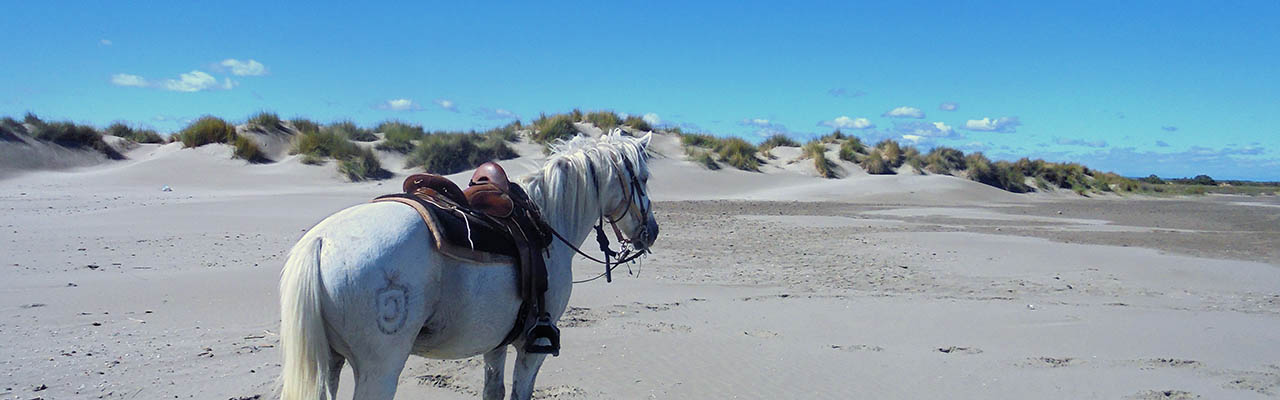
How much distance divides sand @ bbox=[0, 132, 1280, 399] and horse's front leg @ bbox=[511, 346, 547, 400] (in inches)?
54.7

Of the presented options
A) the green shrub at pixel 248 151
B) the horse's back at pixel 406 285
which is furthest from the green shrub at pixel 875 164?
the horse's back at pixel 406 285

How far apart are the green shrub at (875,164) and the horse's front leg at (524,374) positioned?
28.8 meters

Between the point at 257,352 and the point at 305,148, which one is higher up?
the point at 305,148

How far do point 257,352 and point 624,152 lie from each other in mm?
3337

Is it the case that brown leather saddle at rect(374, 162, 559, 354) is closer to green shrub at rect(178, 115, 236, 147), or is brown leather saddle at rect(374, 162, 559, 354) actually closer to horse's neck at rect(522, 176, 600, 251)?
horse's neck at rect(522, 176, 600, 251)

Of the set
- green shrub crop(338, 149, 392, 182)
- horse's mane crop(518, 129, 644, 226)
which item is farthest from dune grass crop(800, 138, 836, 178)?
horse's mane crop(518, 129, 644, 226)

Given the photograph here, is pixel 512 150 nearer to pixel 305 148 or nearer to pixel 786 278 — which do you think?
pixel 305 148

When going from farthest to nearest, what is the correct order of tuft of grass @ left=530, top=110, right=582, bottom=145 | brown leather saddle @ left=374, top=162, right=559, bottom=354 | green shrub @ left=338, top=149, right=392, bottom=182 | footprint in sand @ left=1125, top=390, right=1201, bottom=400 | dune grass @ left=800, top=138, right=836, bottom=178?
dune grass @ left=800, top=138, right=836, bottom=178 < tuft of grass @ left=530, top=110, right=582, bottom=145 < green shrub @ left=338, top=149, right=392, bottom=182 < footprint in sand @ left=1125, top=390, right=1201, bottom=400 < brown leather saddle @ left=374, top=162, right=559, bottom=354

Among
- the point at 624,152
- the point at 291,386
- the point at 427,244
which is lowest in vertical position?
the point at 291,386

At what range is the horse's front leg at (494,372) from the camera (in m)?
3.95

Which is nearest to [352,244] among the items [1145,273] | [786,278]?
[786,278]

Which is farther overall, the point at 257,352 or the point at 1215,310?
the point at 1215,310

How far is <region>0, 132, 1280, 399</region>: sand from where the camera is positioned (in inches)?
217

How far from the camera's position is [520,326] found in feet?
11.9
